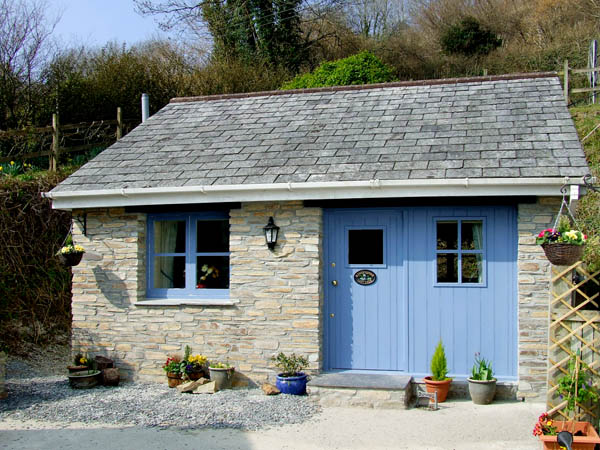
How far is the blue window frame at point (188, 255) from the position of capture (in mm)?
9664

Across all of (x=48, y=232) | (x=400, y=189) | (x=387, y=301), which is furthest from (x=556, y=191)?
(x=48, y=232)

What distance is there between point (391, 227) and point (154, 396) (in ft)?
12.6

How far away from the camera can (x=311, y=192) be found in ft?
28.1

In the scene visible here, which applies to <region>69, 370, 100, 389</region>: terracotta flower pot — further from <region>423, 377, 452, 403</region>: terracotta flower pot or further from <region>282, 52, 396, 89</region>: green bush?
<region>282, 52, 396, 89</region>: green bush

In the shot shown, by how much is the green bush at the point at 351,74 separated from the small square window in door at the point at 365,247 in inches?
328

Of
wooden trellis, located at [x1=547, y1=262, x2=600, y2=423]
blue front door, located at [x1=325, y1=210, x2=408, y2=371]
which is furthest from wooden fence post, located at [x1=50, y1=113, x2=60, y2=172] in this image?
wooden trellis, located at [x1=547, y1=262, x2=600, y2=423]

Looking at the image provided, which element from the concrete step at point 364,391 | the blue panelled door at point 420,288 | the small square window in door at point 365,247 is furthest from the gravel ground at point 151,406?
the small square window in door at point 365,247

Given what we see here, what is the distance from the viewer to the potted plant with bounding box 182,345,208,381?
29.9 ft

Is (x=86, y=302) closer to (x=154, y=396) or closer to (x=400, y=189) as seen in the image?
(x=154, y=396)

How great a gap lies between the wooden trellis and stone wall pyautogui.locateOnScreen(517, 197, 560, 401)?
146 centimetres

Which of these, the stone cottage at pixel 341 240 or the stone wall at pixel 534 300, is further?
the stone cottage at pixel 341 240

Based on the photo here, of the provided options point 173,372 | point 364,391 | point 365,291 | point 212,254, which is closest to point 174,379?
point 173,372

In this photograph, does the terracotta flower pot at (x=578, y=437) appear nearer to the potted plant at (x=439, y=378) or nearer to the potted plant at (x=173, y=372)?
the potted plant at (x=439, y=378)

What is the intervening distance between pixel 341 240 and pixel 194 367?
8.76 feet
